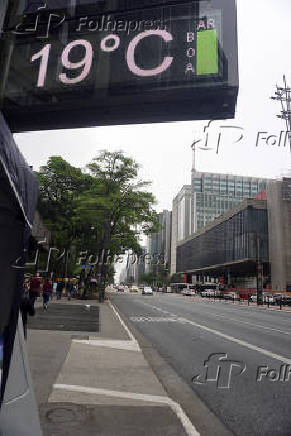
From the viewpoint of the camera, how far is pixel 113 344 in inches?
415

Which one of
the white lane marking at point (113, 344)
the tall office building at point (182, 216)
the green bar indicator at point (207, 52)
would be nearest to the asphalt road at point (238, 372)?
the white lane marking at point (113, 344)

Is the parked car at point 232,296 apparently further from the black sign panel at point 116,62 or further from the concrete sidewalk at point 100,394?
the black sign panel at point 116,62

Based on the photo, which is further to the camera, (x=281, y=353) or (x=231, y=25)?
(x=281, y=353)

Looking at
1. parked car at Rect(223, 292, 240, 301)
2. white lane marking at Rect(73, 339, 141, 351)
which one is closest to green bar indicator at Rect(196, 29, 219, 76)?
white lane marking at Rect(73, 339, 141, 351)

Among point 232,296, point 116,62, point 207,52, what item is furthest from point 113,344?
point 232,296

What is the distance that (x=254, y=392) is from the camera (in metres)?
6.35

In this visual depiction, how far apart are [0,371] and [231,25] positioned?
5387 millimetres

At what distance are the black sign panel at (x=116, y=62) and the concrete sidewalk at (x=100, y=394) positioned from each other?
3923 millimetres

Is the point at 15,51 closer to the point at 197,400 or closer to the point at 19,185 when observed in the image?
the point at 19,185

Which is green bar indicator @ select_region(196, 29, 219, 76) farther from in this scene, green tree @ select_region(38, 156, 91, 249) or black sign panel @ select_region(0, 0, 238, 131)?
green tree @ select_region(38, 156, 91, 249)

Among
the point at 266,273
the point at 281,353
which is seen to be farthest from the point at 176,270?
the point at 281,353

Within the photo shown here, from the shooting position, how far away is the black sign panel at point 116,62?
513cm

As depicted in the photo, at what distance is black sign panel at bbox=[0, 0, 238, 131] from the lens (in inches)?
202

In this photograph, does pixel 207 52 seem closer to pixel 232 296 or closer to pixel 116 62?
pixel 116 62
